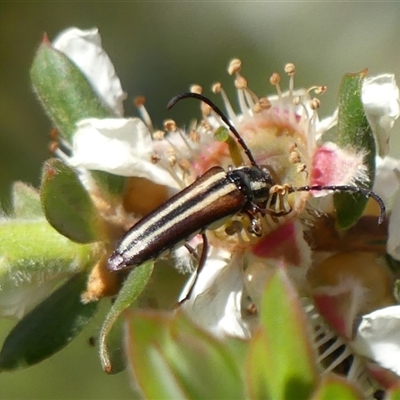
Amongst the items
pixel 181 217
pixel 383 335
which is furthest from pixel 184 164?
pixel 383 335

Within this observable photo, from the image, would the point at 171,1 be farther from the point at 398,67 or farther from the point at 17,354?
the point at 17,354

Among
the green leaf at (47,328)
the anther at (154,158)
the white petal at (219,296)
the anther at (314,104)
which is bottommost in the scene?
the white petal at (219,296)

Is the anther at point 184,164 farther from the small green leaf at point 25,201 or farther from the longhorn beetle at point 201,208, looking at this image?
the small green leaf at point 25,201

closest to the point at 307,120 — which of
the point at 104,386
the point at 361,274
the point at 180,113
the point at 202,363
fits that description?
the point at 361,274

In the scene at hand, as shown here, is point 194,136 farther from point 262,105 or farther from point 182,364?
point 182,364

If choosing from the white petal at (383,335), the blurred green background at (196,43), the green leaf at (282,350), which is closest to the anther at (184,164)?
the white petal at (383,335)

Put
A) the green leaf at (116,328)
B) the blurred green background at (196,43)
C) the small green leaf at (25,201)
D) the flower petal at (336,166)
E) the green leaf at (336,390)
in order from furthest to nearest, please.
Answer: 1. the blurred green background at (196,43)
2. the small green leaf at (25,201)
3. the flower petal at (336,166)
4. the green leaf at (116,328)
5. the green leaf at (336,390)

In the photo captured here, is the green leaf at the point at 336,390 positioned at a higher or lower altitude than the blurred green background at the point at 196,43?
higher
